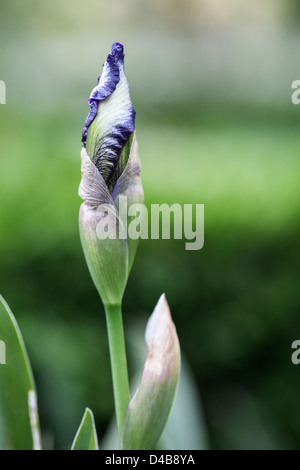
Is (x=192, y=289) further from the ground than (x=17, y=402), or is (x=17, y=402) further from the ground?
(x=192, y=289)

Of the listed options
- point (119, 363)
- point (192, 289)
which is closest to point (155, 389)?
point (119, 363)

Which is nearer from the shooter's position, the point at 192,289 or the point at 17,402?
the point at 17,402

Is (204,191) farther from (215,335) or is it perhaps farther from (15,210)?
(15,210)

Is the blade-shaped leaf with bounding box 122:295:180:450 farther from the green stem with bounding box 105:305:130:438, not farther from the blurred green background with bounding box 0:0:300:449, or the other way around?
the blurred green background with bounding box 0:0:300:449

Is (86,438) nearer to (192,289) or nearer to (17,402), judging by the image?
(17,402)

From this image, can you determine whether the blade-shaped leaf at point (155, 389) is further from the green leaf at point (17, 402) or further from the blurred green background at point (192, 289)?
the blurred green background at point (192, 289)

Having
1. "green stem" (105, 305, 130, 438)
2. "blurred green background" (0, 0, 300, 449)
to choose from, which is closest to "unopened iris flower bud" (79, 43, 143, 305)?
"green stem" (105, 305, 130, 438)
